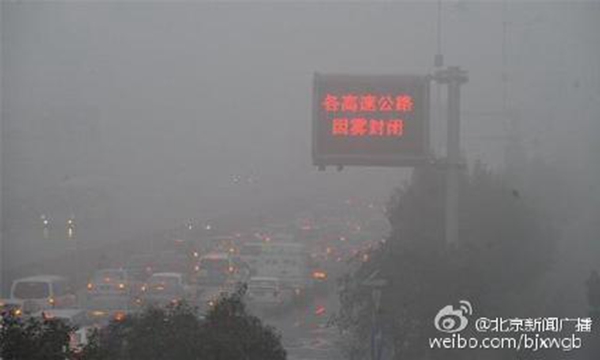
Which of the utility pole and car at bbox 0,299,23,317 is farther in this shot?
the utility pole

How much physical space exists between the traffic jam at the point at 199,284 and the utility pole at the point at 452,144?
2.11 m

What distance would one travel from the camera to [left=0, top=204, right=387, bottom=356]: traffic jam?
19.8 m

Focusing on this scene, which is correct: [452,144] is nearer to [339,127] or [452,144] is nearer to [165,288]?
[339,127]

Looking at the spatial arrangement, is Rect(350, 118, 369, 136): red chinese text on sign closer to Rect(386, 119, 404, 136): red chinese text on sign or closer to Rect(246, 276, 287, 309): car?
Rect(386, 119, 404, 136): red chinese text on sign

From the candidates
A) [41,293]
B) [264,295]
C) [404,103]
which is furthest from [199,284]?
[404,103]

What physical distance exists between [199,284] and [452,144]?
933 centimetres

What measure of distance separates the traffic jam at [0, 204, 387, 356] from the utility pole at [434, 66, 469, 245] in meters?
2.11

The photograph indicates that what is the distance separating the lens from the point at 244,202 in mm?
72625

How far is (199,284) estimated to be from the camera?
25.3m

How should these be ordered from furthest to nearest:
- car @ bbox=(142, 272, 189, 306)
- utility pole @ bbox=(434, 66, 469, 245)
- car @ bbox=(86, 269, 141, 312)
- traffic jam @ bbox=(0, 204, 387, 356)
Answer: car @ bbox=(142, 272, 189, 306) < car @ bbox=(86, 269, 141, 312) < traffic jam @ bbox=(0, 204, 387, 356) < utility pole @ bbox=(434, 66, 469, 245)

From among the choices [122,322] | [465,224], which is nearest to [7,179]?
[465,224]

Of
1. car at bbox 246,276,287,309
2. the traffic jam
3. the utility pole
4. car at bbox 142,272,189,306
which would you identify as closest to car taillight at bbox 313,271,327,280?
the traffic jam

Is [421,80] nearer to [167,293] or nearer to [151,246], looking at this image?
[167,293]

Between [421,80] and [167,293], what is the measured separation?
759 centimetres
